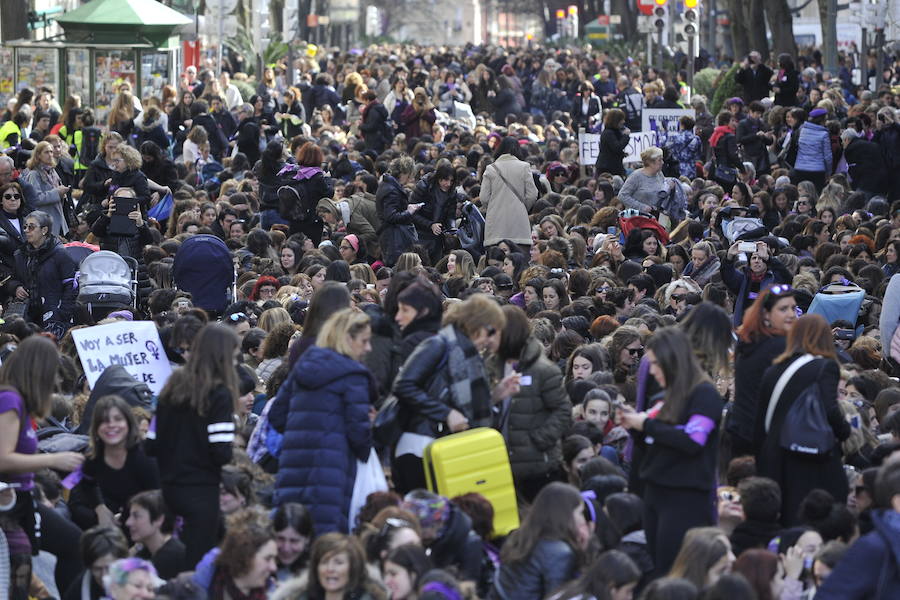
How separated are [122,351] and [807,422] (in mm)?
4006

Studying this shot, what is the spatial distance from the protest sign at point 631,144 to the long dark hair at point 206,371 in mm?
14384

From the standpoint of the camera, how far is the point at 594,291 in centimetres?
1454

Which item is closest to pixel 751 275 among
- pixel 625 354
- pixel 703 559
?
pixel 625 354

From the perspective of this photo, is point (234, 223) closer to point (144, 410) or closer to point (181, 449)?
point (144, 410)

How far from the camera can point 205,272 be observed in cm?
1445

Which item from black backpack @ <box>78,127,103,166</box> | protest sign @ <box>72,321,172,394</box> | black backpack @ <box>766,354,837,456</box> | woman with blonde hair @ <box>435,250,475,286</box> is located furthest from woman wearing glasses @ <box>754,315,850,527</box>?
black backpack @ <box>78,127,103,166</box>

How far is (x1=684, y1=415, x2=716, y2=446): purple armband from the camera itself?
8.27m

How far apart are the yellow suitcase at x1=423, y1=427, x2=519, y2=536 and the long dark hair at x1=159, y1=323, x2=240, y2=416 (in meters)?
0.98

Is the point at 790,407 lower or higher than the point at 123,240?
lower

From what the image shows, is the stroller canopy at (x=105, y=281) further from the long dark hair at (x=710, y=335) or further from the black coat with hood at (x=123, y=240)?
the long dark hair at (x=710, y=335)

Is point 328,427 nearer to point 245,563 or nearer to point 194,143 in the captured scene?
point 245,563

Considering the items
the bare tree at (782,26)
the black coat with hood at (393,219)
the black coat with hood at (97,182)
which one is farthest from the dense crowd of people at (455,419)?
the bare tree at (782,26)

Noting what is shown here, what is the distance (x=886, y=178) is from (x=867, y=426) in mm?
12271

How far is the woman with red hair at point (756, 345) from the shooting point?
9.55m
